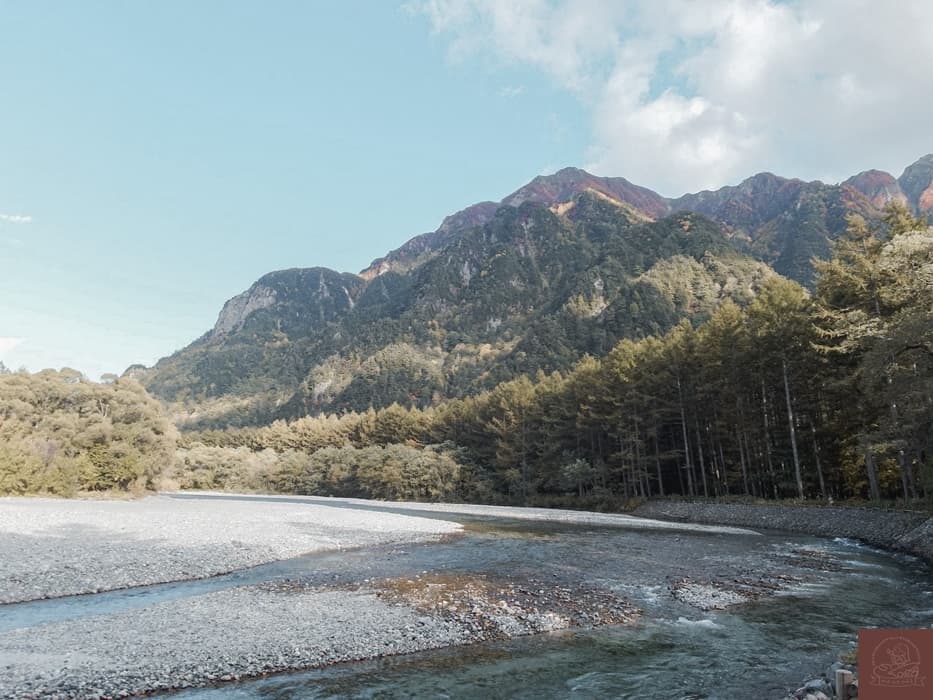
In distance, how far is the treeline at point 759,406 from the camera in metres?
24.4

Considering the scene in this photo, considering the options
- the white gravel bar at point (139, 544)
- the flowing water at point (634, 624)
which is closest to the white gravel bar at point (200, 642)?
the flowing water at point (634, 624)

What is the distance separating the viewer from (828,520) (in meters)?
32.2

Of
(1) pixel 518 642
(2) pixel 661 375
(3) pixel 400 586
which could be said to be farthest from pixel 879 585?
(2) pixel 661 375

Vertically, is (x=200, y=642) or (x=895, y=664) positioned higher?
(x=895, y=664)

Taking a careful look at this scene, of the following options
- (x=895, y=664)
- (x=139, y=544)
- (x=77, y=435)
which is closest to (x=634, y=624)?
(x=895, y=664)

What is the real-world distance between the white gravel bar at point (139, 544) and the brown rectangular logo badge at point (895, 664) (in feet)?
64.9

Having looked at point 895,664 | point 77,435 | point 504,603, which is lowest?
point 504,603

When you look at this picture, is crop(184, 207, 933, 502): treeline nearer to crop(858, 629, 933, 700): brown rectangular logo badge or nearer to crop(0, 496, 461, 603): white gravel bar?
crop(858, 629, 933, 700): brown rectangular logo badge

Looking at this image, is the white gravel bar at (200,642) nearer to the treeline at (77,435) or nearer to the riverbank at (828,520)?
the riverbank at (828,520)

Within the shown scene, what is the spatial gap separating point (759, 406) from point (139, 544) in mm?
46386

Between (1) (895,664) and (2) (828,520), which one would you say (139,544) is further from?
(2) (828,520)

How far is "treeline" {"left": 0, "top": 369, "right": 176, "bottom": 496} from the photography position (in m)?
46.5

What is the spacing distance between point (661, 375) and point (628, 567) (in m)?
34.1

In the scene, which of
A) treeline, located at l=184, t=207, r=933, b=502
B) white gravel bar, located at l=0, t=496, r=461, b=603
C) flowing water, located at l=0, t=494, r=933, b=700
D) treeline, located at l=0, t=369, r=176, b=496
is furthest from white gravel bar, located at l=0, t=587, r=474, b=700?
treeline, located at l=0, t=369, r=176, b=496
